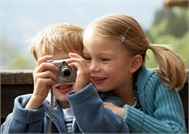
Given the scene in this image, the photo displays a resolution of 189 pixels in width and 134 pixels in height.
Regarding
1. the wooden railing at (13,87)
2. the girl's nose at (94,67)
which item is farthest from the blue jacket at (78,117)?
the wooden railing at (13,87)

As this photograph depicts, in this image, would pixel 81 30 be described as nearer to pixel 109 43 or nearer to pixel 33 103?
pixel 109 43

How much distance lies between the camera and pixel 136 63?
1.53m

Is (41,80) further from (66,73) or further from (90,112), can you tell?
(90,112)

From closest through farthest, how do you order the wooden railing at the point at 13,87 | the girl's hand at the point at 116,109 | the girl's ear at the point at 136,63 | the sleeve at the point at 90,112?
the sleeve at the point at 90,112
the girl's hand at the point at 116,109
the girl's ear at the point at 136,63
the wooden railing at the point at 13,87

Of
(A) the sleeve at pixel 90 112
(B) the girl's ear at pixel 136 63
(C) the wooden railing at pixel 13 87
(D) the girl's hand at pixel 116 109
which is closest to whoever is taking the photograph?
(A) the sleeve at pixel 90 112

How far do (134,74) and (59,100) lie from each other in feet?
1.01

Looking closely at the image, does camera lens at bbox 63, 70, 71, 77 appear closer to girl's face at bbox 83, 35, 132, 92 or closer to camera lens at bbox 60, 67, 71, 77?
camera lens at bbox 60, 67, 71, 77

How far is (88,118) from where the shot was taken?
127 cm

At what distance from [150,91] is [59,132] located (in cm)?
36

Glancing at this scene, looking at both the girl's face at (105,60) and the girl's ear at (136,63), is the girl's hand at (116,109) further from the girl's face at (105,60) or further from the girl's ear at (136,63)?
the girl's ear at (136,63)

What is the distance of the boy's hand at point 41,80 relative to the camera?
1.32 meters

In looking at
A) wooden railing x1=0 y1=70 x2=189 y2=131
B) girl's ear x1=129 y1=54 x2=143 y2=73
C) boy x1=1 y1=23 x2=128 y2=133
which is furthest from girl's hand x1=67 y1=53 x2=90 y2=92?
wooden railing x1=0 y1=70 x2=189 y2=131

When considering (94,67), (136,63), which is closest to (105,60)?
(94,67)

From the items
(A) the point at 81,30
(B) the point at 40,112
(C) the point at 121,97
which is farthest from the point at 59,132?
(A) the point at 81,30
